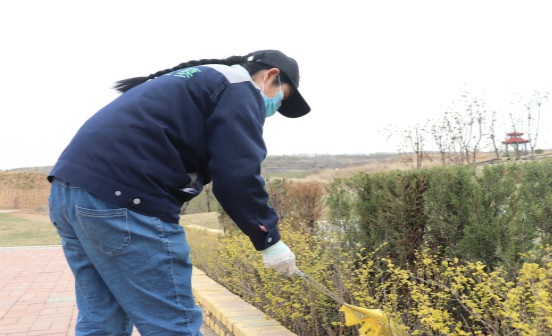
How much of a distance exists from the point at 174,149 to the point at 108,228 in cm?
36

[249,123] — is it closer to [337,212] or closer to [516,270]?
[516,270]

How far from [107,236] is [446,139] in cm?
1337

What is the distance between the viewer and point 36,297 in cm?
574

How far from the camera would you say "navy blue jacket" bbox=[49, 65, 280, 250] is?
6.01 ft

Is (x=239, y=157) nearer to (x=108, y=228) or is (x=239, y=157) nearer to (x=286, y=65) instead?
(x=108, y=228)


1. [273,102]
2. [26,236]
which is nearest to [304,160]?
[26,236]

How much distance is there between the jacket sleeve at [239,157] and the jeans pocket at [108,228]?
34 cm

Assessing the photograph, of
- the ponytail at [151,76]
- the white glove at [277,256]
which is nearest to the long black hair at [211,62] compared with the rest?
the ponytail at [151,76]

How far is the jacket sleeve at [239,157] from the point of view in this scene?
1857 mm

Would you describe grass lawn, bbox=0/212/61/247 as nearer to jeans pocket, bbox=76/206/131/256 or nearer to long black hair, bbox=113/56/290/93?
long black hair, bbox=113/56/290/93

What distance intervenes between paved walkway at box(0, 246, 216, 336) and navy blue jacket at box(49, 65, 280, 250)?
2507mm

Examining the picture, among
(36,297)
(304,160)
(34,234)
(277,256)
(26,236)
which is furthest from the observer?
(304,160)

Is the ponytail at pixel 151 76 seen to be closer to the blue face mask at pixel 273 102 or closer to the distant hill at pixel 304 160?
the blue face mask at pixel 273 102

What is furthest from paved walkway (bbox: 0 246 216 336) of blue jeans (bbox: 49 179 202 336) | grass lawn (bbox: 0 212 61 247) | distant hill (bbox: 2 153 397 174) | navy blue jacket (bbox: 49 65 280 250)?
distant hill (bbox: 2 153 397 174)
